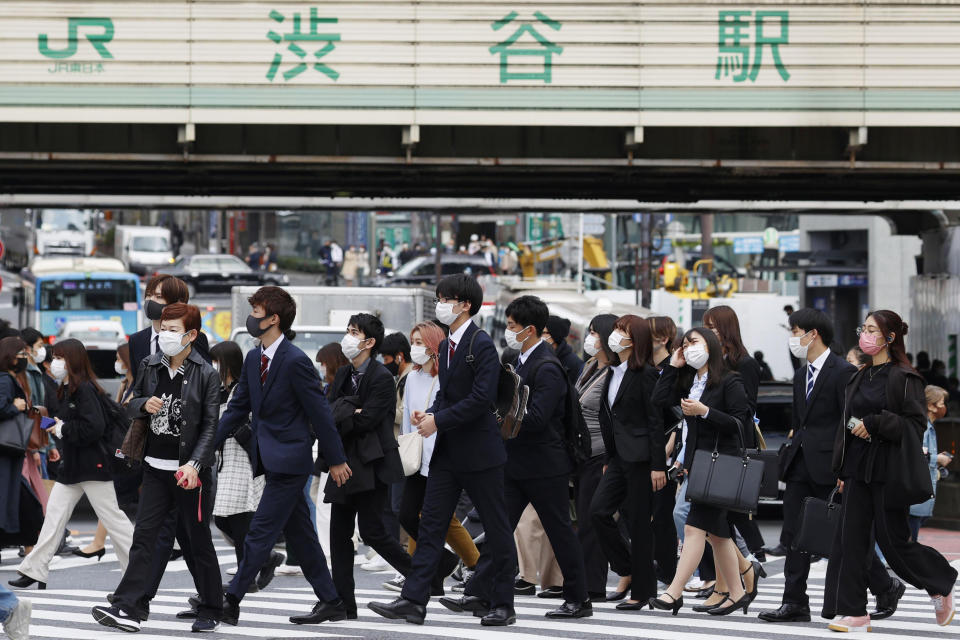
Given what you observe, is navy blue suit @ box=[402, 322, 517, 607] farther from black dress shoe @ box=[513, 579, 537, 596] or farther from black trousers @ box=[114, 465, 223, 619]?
black dress shoe @ box=[513, 579, 537, 596]

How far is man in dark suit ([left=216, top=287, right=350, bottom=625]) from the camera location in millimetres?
8805

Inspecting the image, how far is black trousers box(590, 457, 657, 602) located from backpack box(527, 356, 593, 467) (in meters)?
0.29

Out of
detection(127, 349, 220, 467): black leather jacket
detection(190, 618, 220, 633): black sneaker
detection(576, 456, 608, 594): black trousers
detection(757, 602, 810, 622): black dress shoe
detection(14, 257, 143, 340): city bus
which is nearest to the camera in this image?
detection(127, 349, 220, 467): black leather jacket

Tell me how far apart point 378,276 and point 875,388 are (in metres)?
49.8

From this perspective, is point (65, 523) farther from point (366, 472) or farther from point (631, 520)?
point (631, 520)

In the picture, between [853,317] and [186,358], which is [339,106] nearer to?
[186,358]

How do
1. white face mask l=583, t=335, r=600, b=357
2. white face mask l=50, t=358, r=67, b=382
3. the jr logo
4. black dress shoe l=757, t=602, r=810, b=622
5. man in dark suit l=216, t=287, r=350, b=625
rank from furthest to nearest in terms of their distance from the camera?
the jr logo < white face mask l=50, t=358, r=67, b=382 < white face mask l=583, t=335, r=600, b=357 < black dress shoe l=757, t=602, r=810, b=622 < man in dark suit l=216, t=287, r=350, b=625

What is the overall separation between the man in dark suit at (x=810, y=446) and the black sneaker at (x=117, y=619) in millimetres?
3720

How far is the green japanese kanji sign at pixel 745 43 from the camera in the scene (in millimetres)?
17344

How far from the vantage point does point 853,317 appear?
42625mm

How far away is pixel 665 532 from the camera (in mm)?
10172

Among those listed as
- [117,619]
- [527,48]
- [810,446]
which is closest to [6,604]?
[117,619]

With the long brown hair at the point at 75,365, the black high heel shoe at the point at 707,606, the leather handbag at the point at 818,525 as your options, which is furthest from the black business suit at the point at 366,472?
the leather handbag at the point at 818,525

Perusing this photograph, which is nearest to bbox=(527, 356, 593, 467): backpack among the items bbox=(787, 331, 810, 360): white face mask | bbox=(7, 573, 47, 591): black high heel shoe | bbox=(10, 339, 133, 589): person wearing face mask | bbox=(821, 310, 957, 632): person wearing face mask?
bbox=(787, 331, 810, 360): white face mask
